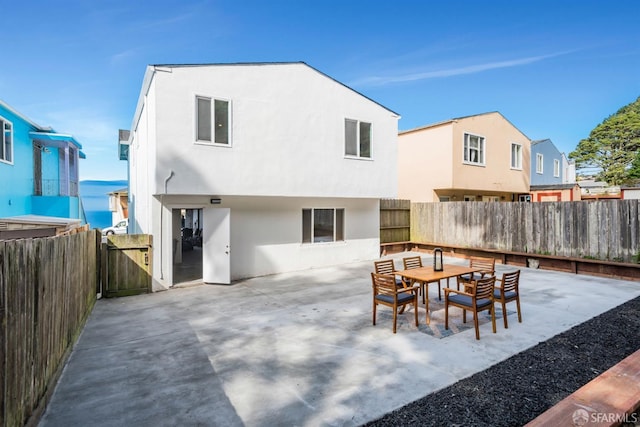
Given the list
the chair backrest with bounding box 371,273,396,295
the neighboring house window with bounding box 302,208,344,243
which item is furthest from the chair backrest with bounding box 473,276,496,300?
the neighboring house window with bounding box 302,208,344,243

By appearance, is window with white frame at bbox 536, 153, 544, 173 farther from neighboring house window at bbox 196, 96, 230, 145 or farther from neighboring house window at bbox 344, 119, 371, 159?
neighboring house window at bbox 196, 96, 230, 145

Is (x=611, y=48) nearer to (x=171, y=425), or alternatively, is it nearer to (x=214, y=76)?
(x=214, y=76)

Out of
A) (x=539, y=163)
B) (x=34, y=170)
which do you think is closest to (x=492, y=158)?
(x=539, y=163)

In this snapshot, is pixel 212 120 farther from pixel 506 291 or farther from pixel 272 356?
pixel 506 291

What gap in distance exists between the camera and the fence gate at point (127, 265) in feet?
28.7

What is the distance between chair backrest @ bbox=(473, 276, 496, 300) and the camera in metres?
5.57


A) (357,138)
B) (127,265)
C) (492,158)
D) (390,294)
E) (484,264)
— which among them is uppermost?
(492,158)

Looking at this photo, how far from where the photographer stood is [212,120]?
9.35 m

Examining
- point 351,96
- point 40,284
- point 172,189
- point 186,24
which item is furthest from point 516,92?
point 40,284

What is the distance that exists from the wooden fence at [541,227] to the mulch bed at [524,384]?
578 centimetres

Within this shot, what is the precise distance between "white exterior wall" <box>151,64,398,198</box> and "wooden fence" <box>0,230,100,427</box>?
3935mm

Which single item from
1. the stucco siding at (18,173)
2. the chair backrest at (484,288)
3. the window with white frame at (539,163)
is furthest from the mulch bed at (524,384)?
the window with white frame at (539,163)

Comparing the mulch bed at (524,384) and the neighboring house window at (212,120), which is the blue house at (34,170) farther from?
the mulch bed at (524,384)

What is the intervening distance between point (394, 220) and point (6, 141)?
16437 mm
